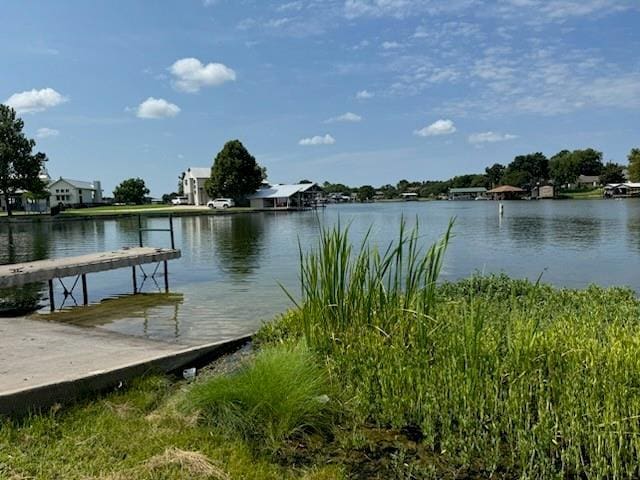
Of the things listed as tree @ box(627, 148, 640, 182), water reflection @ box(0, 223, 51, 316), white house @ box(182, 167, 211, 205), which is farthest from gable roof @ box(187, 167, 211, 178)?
tree @ box(627, 148, 640, 182)

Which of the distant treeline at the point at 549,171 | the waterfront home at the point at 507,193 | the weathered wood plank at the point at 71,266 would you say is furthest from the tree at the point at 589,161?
the weathered wood plank at the point at 71,266

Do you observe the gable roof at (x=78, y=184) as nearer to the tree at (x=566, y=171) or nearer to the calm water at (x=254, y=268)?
the calm water at (x=254, y=268)

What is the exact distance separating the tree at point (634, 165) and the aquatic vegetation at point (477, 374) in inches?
4139

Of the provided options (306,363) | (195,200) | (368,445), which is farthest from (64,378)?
(195,200)

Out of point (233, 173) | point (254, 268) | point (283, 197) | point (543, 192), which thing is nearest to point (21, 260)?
point (254, 268)

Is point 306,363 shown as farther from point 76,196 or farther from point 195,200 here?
point 76,196

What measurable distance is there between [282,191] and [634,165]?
66.4 m

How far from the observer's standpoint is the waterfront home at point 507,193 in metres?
114

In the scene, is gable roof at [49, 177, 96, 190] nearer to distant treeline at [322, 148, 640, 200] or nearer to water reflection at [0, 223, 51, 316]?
water reflection at [0, 223, 51, 316]

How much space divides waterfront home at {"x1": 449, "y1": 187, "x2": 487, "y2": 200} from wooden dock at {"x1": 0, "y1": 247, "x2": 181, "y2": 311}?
13022cm

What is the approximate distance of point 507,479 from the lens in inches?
134

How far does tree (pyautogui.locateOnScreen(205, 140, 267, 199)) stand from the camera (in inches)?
2933

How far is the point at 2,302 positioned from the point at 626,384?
1389 cm

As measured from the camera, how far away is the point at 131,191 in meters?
97.6
